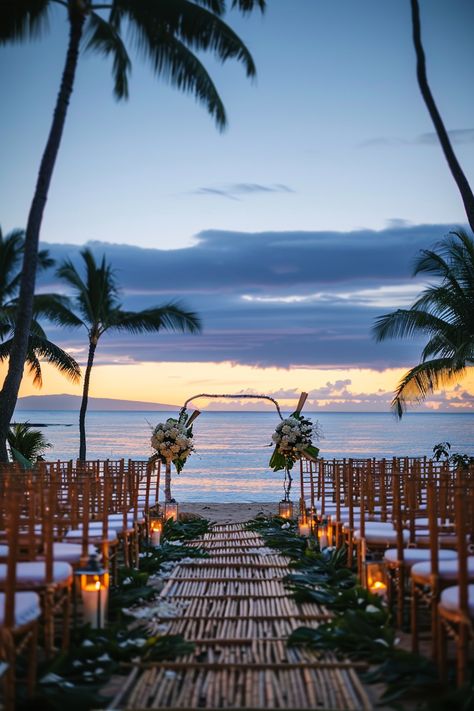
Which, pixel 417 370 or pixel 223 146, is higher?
pixel 223 146

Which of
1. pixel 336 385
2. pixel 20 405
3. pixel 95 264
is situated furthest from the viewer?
pixel 20 405

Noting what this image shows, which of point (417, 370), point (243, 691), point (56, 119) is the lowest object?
point (243, 691)

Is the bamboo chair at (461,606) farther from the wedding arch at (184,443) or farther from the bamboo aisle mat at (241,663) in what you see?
the wedding arch at (184,443)

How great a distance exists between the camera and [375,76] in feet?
45.1

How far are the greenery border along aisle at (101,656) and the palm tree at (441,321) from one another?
26.9 feet

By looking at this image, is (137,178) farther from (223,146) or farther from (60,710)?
(60,710)

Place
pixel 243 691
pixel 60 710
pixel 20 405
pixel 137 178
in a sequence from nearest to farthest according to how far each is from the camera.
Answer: pixel 60 710
pixel 243 691
pixel 137 178
pixel 20 405

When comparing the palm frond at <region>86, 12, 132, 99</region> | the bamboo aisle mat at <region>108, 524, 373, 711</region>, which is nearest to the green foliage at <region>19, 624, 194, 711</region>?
the bamboo aisle mat at <region>108, 524, 373, 711</region>

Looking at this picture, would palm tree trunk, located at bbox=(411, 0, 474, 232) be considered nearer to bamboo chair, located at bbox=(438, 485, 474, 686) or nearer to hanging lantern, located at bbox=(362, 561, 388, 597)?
hanging lantern, located at bbox=(362, 561, 388, 597)

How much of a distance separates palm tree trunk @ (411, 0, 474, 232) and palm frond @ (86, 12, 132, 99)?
13.2 feet

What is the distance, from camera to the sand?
14.9m

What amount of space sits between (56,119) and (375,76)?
18.1 feet

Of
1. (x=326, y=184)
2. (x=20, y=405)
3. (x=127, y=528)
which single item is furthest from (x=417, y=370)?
(x=20, y=405)

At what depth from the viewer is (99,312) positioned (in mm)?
19938
